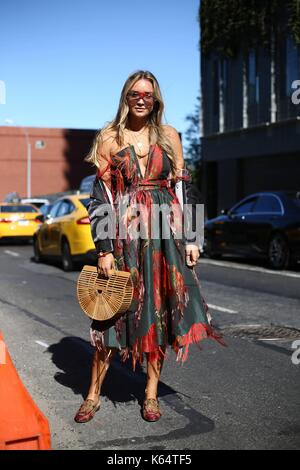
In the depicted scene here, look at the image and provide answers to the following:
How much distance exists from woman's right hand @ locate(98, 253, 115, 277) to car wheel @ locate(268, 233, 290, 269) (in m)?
10.8

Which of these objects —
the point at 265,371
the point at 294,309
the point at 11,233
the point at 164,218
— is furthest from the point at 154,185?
the point at 11,233

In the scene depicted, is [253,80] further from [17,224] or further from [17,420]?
[17,420]

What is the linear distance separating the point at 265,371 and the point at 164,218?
6.74 feet

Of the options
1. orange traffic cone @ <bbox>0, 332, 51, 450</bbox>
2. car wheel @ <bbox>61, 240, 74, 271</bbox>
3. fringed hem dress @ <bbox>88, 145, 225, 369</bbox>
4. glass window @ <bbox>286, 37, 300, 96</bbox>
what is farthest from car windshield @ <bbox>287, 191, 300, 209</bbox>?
orange traffic cone @ <bbox>0, 332, 51, 450</bbox>

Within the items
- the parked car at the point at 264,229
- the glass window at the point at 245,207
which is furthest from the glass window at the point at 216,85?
the glass window at the point at 245,207

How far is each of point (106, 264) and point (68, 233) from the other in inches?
425

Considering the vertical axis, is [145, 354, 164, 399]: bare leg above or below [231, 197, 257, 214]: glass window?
below

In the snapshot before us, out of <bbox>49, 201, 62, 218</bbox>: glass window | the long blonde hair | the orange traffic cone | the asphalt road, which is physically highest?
the long blonde hair

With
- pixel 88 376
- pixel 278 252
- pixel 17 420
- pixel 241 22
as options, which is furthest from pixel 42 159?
pixel 17 420

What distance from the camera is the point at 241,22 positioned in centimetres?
2830

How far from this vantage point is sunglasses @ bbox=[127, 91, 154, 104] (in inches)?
194

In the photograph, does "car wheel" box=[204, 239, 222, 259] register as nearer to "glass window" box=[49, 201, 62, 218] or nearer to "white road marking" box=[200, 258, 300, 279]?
"white road marking" box=[200, 258, 300, 279]
